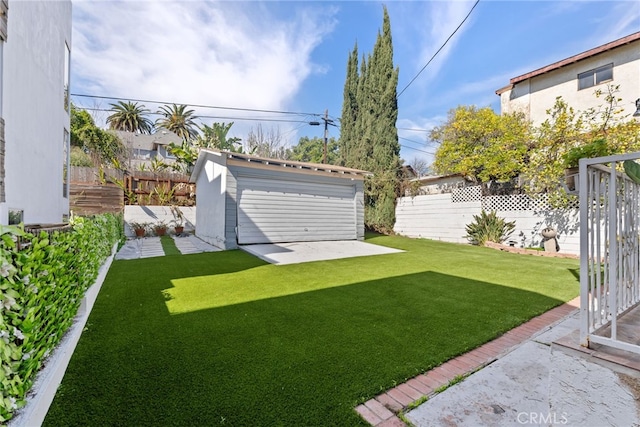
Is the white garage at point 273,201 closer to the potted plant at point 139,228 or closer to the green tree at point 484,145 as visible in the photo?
the potted plant at point 139,228

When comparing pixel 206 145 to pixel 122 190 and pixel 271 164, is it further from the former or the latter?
pixel 271 164

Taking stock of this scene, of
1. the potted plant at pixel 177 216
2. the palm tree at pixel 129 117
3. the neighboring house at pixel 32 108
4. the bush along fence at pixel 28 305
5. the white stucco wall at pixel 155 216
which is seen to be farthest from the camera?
the palm tree at pixel 129 117

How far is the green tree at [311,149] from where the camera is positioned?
32312 millimetres

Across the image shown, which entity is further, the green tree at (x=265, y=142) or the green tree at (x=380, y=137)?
the green tree at (x=265, y=142)

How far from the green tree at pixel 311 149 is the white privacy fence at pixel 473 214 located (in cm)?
1786

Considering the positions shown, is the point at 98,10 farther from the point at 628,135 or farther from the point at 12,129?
the point at 628,135

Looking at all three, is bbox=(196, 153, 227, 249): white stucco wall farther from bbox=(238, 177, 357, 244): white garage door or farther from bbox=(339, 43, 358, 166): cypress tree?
bbox=(339, 43, 358, 166): cypress tree

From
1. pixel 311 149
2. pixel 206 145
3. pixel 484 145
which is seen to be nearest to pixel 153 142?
pixel 206 145

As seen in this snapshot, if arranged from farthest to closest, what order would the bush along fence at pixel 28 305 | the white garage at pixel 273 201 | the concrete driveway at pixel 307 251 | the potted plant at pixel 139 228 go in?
1. the potted plant at pixel 139 228
2. the white garage at pixel 273 201
3. the concrete driveway at pixel 307 251
4. the bush along fence at pixel 28 305

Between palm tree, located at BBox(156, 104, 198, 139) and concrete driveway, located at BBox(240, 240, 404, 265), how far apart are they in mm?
25408

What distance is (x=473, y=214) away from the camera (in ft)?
40.1

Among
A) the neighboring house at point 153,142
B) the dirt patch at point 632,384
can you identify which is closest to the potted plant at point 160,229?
the dirt patch at point 632,384

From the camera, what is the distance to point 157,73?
13484 mm

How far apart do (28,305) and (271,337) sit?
81.9 inches
